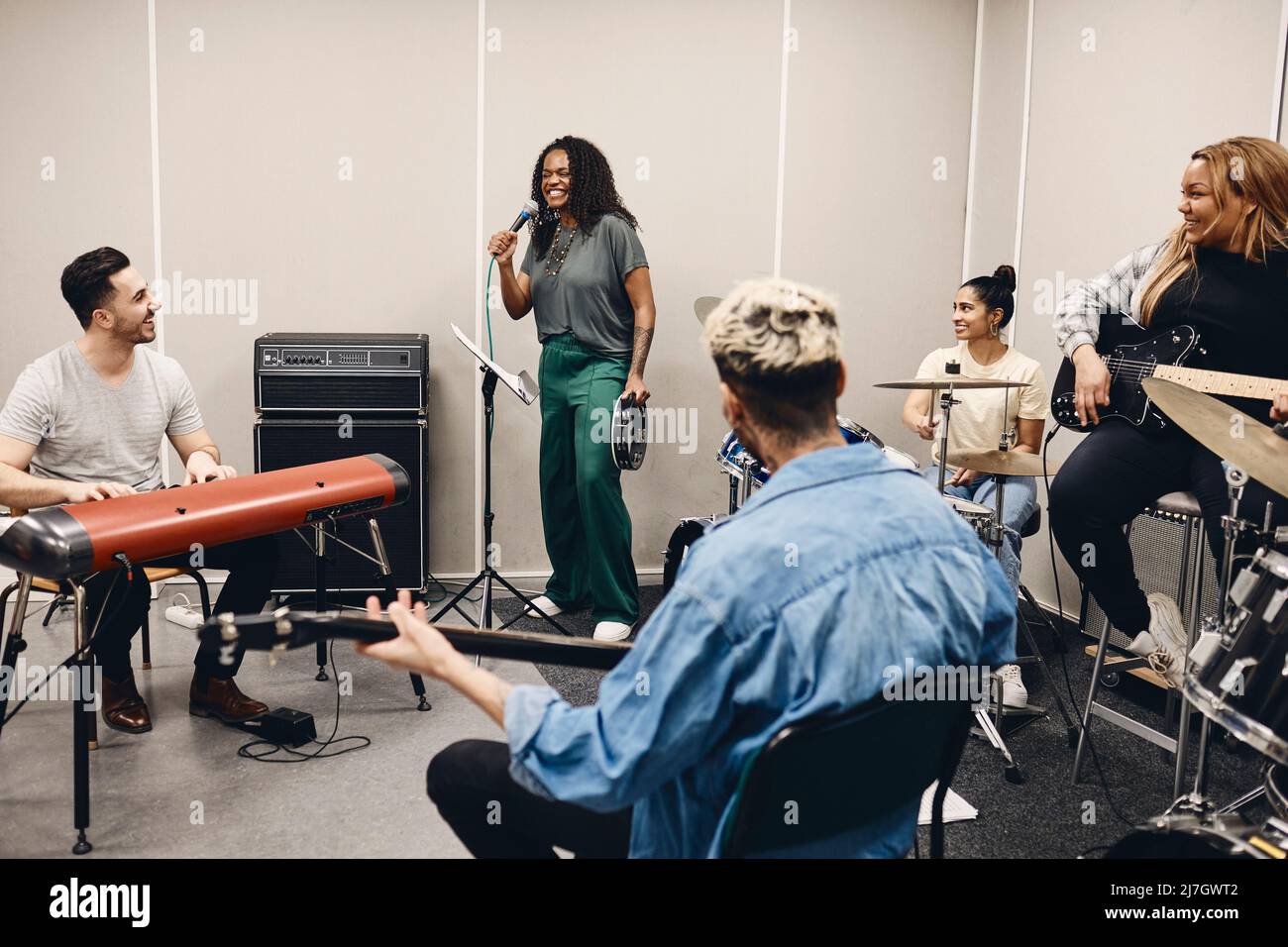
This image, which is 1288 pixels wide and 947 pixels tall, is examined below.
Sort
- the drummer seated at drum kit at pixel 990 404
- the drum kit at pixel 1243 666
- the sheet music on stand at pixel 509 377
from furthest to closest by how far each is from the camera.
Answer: the drummer seated at drum kit at pixel 990 404 < the sheet music on stand at pixel 509 377 < the drum kit at pixel 1243 666

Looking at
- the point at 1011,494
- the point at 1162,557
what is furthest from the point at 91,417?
the point at 1162,557

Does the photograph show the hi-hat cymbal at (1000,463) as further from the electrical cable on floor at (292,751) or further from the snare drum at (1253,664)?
the electrical cable on floor at (292,751)

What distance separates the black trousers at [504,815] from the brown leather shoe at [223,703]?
1646 millimetres

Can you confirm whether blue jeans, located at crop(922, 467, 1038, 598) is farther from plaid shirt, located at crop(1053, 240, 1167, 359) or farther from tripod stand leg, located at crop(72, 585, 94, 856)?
tripod stand leg, located at crop(72, 585, 94, 856)

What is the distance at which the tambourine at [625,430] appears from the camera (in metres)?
3.71

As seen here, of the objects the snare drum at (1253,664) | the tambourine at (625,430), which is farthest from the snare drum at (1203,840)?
the tambourine at (625,430)

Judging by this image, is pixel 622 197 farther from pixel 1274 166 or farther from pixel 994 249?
pixel 1274 166

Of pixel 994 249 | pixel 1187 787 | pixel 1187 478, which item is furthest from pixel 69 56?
pixel 1187 787

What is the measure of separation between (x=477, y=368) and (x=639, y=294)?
0.92 metres

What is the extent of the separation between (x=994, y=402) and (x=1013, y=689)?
1112 mm

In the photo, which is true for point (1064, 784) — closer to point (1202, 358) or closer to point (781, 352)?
point (1202, 358)

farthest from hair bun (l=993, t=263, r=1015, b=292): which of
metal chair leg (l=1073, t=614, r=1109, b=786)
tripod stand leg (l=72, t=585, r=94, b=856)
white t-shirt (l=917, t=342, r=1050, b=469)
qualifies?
tripod stand leg (l=72, t=585, r=94, b=856)

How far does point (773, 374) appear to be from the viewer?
3.94 feet

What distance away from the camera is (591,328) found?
3760 mm
